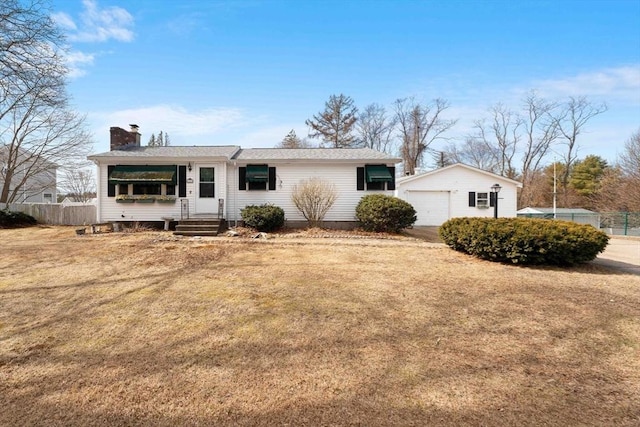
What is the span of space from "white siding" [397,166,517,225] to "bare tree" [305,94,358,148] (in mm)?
13719

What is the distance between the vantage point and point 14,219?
1612cm

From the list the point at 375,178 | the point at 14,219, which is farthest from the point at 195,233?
the point at 14,219

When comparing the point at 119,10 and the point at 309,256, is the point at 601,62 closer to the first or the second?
the point at 309,256

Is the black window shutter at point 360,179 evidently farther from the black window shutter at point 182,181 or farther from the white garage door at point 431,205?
the black window shutter at point 182,181

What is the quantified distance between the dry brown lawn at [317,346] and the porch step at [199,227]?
4.68m

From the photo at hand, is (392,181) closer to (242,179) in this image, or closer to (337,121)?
(242,179)

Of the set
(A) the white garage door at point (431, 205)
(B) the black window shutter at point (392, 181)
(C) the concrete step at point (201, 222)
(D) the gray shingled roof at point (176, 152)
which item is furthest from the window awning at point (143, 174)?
(A) the white garage door at point (431, 205)

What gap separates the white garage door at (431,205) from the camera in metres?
19.1

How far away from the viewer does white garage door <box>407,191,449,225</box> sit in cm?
1911

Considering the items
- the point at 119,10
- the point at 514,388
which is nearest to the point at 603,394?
the point at 514,388

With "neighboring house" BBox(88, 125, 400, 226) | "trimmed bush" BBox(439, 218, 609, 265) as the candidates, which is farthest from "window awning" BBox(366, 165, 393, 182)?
"trimmed bush" BBox(439, 218, 609, 265)

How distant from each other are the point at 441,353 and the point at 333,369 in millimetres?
1233

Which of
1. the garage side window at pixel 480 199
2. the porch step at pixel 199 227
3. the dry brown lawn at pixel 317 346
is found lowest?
the dry brown lawn at pixel 317 346

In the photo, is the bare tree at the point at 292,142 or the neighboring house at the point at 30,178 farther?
the bare tree at the point at 292,142
